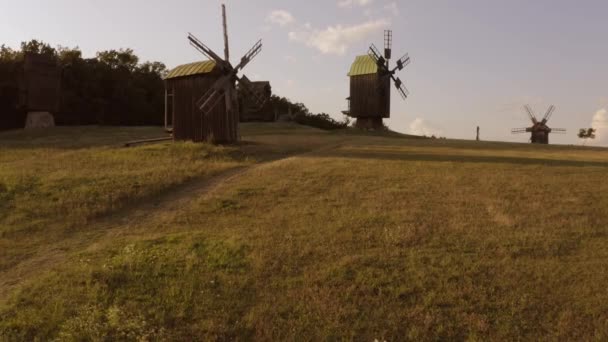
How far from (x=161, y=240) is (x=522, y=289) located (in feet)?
26.4

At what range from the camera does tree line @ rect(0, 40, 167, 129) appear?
4650 centimetres

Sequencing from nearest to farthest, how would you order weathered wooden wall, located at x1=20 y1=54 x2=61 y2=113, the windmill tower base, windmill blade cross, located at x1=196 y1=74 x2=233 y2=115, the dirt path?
the dirt path
windmill blade cross, located at x1=196 y1=74 x2=233 y2=115
weathered wooden wall, located at x1=20 y1=54 x2=61 y2=113
the windmill tower base

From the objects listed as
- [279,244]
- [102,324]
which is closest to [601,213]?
[279,244]

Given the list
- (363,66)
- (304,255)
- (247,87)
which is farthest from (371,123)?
(304,255)

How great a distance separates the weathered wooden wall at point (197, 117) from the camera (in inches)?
1125

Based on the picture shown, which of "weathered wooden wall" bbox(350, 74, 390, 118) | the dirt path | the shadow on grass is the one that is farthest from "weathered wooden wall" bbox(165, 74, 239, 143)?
"weathered wooden wall" bbox(350, 74, 390, 118)

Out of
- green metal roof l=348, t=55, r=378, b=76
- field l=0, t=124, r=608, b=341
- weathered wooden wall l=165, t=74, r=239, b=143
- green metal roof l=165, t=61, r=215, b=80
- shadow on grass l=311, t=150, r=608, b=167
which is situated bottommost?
field l=0, t=124, r=608, b=341

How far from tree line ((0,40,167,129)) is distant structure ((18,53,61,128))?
459cm

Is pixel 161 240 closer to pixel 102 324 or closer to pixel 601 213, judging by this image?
pixel 102 324

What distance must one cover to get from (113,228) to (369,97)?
3557 centimetres

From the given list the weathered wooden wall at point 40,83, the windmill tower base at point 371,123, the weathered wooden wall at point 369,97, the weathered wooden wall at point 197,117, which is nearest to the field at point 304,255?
the weathered wooden wall at point 197,117

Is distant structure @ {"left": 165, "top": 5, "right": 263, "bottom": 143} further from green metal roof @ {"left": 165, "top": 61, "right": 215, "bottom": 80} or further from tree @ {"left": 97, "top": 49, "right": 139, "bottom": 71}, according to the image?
tree @ {"left": 97, "top": 49, "right": 139, "bottom": 71}

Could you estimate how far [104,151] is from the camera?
26406 millimetres

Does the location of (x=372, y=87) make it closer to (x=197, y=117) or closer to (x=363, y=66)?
(x=363, y=66)
